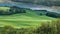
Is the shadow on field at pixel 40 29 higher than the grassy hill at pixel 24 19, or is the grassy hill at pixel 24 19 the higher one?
the grassy hill at pixel 24 19

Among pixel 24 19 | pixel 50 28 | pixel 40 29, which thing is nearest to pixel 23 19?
pixel 24 19

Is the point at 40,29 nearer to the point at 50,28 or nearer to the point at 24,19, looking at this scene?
the point at 50,28

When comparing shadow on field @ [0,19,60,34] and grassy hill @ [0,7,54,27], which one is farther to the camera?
grassy hill @ [0,7,54,27]

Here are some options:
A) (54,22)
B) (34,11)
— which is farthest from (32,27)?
(34,11)

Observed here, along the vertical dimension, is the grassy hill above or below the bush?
above

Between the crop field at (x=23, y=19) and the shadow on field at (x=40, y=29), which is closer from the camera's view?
the shadow on field at (x=40, y=29)

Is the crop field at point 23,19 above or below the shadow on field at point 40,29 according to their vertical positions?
above

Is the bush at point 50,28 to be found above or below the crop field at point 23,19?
below

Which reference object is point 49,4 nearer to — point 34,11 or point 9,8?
point 34,11
